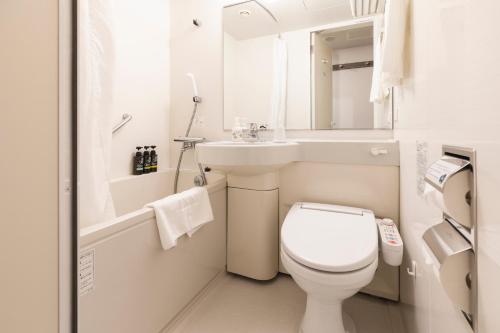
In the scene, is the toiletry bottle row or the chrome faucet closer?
the chrome faucet

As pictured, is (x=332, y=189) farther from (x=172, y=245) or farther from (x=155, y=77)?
(x=155, y=77)

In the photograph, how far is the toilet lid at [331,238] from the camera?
0.86 m

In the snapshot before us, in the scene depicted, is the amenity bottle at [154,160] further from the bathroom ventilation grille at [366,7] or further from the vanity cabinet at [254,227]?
the bathroom ventilation grille at [366,7]

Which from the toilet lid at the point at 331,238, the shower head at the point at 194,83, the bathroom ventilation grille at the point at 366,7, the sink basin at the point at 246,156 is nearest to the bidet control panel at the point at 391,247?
the toilet lid at the point at 331,238

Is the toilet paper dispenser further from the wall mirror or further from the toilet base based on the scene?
the wall mirror

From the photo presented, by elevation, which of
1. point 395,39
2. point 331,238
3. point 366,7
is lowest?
point 331,238

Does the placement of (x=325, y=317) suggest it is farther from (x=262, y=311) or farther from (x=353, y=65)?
(x=353, y=65)

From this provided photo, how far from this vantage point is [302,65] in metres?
1.69

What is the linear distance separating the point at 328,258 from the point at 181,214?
26.4 inches

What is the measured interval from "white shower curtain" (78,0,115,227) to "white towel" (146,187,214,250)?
20 centimetres

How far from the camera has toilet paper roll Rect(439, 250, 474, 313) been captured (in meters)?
0.42

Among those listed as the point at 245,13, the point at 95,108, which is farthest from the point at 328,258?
the point at 245,13

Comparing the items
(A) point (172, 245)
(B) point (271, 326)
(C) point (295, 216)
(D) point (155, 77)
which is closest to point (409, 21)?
(C) point (295, 216)

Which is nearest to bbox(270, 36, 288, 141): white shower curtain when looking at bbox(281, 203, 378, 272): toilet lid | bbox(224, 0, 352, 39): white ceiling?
bbox(224, 0, 352, 39): white ceiling
